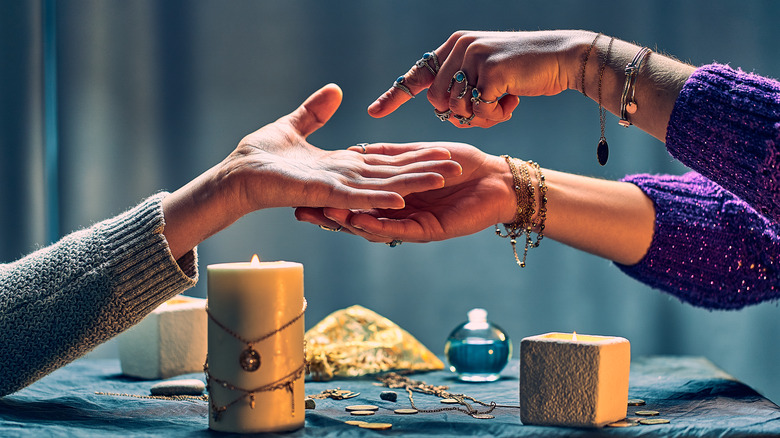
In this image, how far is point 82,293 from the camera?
0.93 meters

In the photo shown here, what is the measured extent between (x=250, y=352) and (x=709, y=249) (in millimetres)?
766

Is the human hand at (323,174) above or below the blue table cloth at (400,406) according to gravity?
above

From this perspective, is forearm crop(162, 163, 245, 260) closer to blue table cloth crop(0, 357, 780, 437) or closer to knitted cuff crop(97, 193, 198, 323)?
knitted cuff crop(97, 193, 198, 323)

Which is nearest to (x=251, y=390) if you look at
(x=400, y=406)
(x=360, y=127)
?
(x=400, y=406)

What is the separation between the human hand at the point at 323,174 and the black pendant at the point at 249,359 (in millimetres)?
238

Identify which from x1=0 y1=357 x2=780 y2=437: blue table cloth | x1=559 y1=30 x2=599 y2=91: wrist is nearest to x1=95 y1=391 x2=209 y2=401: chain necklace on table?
x1=0 y1=357 x2=780 y2=437: blue table cloth

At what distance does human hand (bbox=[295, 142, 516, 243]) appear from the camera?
39.4 inches

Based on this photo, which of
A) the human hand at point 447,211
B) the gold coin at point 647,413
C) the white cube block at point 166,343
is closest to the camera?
the gold coin at point 647,413

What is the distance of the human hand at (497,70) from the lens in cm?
103

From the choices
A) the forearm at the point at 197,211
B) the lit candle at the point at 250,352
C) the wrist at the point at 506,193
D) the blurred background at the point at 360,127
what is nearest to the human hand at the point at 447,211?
the wrist at the point at 506,193

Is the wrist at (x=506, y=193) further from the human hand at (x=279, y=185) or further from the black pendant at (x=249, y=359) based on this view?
the black pendant at (x=249, y=359)

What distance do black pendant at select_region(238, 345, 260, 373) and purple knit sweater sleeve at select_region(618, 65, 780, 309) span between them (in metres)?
0.61

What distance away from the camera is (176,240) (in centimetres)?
97

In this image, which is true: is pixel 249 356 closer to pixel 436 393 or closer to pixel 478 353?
pixel 436 393
